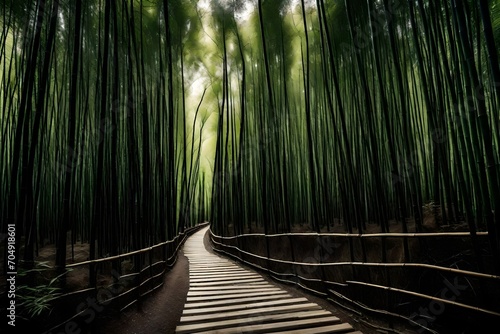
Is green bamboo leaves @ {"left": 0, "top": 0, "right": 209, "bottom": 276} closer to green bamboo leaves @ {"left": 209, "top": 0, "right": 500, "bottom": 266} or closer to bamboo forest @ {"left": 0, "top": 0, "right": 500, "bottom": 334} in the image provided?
bamboo forest @ {"left": 0, "top": 0, "right": 500, "bottom": 334}

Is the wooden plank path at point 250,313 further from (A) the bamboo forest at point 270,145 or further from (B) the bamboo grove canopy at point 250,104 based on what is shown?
(B) the bamboo grove canopy at point 250,104

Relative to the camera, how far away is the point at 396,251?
10.3ft

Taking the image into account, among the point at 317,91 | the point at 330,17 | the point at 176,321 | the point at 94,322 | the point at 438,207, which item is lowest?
the point at 176,321

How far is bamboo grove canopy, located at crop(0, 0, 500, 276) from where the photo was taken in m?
1.93

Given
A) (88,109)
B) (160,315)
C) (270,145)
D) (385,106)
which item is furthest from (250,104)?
(160,315)

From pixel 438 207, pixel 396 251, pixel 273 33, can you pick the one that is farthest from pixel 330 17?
pixel 396 251

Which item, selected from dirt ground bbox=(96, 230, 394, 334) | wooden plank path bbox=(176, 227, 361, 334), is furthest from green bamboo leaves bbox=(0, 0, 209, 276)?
wooden plank path bbox=(176, 227, 361, 334)

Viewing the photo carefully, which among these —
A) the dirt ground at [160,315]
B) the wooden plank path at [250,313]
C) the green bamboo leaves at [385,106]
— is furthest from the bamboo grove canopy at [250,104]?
the wooden plank path at [250,313]

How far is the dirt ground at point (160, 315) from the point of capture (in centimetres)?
224

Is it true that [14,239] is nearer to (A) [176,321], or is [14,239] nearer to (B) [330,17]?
(A) [176,321]

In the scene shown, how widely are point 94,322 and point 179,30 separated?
13.3 ft

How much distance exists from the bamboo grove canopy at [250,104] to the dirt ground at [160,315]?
2.16ft

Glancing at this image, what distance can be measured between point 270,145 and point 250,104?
2.16m

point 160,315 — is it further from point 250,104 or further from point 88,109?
point 250,104
